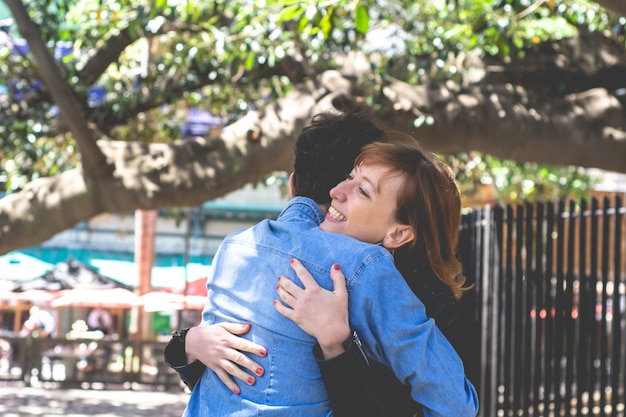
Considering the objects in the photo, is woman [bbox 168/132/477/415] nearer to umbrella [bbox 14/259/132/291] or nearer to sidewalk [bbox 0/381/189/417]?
sidewalk [bbox 0/381/189/417]

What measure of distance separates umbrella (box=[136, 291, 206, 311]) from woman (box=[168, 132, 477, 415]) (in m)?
16.2

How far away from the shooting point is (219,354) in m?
2.45

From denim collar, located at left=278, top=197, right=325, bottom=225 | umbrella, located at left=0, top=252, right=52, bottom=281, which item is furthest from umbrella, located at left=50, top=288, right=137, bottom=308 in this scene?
denim collar, located at left=278, top=197, right=325, bottom=225

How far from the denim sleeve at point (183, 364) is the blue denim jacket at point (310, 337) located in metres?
0.21

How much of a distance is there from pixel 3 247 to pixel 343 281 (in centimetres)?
613

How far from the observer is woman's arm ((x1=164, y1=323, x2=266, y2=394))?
93.6 inches

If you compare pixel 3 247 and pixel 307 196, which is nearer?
pixel 307 196

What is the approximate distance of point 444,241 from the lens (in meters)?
2.54

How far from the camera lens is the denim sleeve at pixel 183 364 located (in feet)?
8.89

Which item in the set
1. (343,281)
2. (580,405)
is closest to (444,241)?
(343,281)

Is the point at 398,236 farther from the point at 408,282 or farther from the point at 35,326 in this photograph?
the point at 35,326

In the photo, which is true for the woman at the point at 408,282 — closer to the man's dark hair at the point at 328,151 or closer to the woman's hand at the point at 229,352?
the woman's hand at the point at 229,352

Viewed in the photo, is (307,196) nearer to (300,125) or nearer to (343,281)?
(343,281)

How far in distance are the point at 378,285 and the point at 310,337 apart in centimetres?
22
